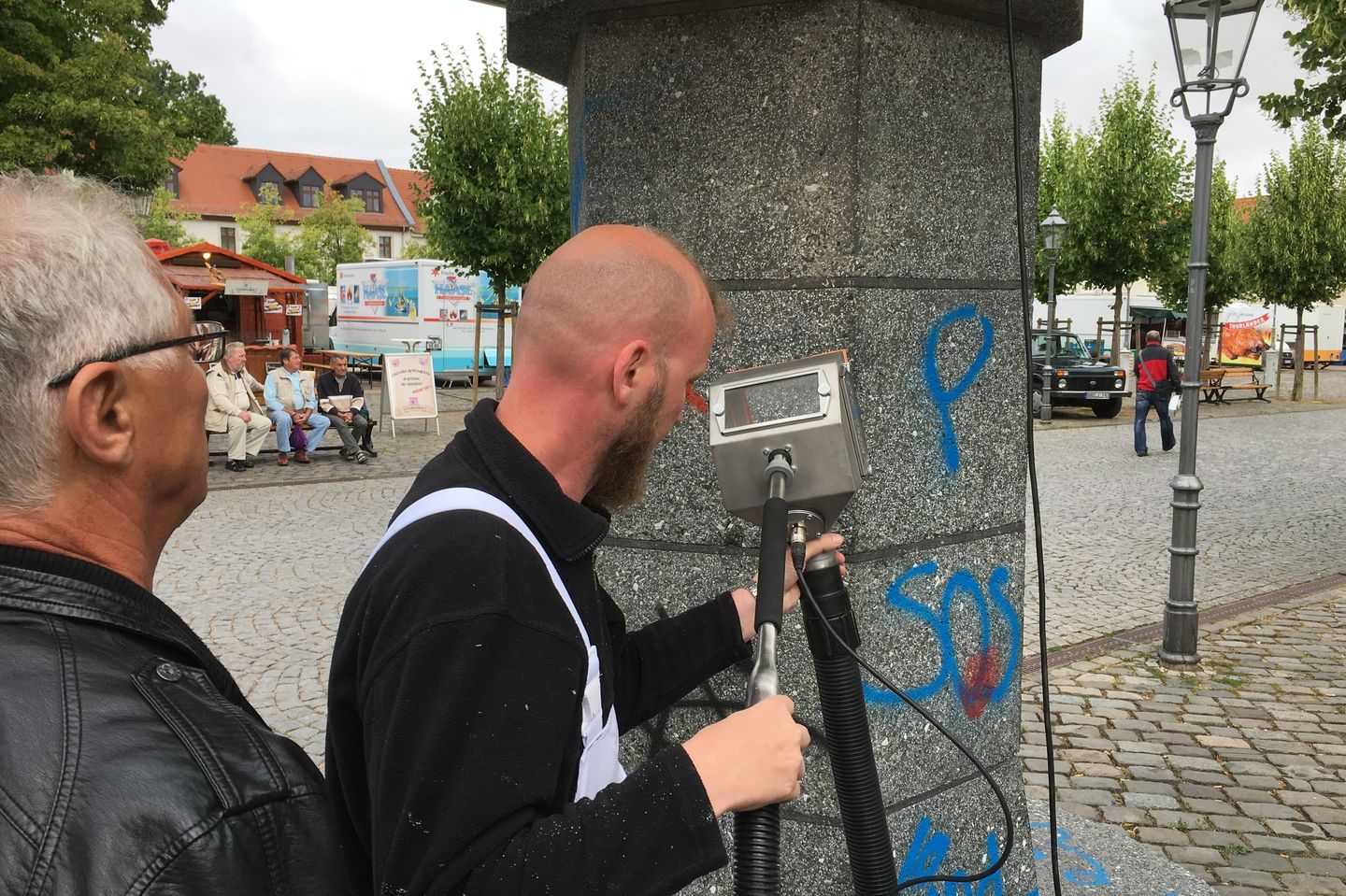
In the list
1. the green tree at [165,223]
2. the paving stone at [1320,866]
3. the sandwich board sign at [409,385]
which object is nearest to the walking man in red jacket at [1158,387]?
the sandwich board sign at [409,385]

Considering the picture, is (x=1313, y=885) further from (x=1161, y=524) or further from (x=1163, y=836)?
(x=1161, y=524)

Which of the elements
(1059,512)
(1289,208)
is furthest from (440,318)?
(1289,208)

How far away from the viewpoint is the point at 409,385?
1627 centimetres

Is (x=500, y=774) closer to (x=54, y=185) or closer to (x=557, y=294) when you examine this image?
(x=557, y=294)

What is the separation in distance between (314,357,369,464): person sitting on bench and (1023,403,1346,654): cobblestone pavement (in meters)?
8.36

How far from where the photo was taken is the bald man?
132cm

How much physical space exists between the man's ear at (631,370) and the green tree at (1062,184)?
2326 cm

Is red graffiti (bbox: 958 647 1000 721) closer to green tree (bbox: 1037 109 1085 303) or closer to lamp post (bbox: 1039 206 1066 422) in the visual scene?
lamp post (bbox: 1039 206 1066 422)

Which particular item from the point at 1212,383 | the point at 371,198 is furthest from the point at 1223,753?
the point at 371,198

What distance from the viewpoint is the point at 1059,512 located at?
10922 millimetres

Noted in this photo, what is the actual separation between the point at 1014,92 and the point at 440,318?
24.1 meters

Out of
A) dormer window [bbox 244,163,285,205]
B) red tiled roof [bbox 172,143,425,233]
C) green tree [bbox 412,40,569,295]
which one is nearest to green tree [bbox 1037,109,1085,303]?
green tree [bbox 412,40,569,295]

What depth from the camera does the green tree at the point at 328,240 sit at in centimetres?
5297

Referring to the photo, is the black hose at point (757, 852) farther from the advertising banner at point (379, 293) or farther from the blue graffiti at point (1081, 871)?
the advertising banner at point (379, 293)
